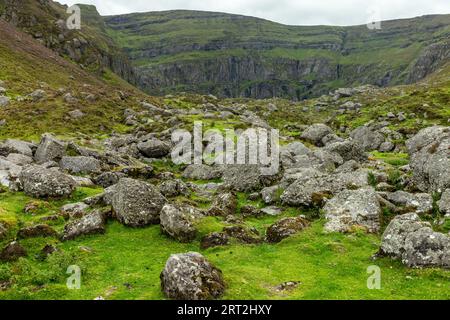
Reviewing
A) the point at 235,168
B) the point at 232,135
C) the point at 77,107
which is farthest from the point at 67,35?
the point at 235,168

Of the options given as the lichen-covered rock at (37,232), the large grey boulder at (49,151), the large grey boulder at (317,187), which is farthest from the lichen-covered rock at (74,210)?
the large grey boulder at (49,151)

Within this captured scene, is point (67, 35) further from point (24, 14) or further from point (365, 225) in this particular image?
point (365, 225)

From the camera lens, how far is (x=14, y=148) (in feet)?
176

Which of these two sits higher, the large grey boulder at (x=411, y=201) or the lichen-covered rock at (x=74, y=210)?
the large grey boulder at (x=411, y=201)

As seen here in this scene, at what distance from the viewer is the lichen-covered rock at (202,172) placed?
2197 inches

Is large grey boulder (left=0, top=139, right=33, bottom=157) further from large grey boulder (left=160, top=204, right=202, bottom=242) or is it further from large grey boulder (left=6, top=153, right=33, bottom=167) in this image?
large grey boulder (left=160, top=204, right=202, bottom=242)

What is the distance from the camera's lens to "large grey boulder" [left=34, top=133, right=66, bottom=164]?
5141 centimetres

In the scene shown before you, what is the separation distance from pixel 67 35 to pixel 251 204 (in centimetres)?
16717

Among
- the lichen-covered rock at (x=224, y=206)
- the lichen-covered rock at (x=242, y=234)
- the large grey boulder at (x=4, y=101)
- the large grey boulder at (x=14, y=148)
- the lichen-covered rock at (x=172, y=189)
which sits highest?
the large grey boulder at (x=4, y=101)

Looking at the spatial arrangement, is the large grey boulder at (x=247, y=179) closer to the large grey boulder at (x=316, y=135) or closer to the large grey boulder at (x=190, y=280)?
the large grey boulder at (x=190, y=280)

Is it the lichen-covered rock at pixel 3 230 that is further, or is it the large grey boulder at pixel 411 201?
the large grey boulder at pixel 411 201

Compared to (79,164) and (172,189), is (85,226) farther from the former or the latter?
(79,164)

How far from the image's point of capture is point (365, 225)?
30.4m

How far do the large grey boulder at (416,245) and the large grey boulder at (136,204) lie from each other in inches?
616
